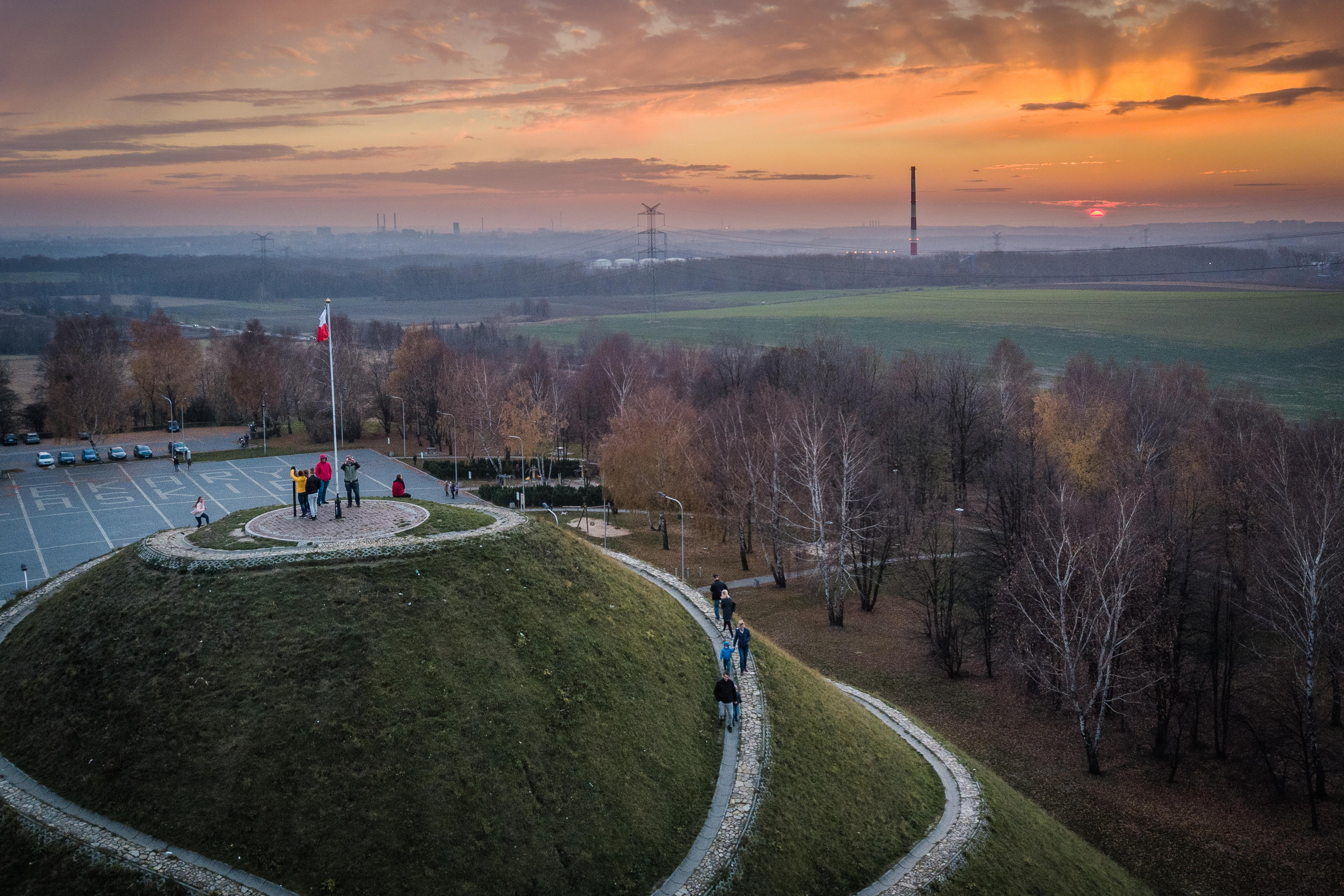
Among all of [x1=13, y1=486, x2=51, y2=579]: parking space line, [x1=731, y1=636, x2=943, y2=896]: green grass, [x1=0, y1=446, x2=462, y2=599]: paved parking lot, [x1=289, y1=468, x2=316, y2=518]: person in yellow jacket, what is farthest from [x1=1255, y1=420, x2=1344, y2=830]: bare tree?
[x1=13, y1=486, x2=51, y2=579]: parking space line

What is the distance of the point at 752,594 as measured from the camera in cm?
5881

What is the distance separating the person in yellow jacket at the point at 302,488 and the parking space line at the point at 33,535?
21271 mm

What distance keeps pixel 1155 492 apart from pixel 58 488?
8354cm

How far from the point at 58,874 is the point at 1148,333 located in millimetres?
158048

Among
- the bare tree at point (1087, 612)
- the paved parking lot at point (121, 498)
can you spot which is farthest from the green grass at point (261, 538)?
the paved parking lot at point (121, 498)

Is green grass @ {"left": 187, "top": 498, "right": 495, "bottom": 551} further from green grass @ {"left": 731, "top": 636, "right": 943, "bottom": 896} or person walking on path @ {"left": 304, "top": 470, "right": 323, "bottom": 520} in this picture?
green grass @ {"left": 731, "top": 636, "right": 943, "bottom": 896}

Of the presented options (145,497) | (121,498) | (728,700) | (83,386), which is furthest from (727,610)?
(83,386)

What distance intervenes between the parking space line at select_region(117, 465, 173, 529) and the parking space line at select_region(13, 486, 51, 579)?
23.2 ft

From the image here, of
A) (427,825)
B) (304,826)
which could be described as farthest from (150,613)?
(427,825)

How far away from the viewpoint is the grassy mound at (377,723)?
894 inches

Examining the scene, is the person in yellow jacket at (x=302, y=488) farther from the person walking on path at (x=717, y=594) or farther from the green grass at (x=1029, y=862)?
the green grass at (x=1029, y=862)

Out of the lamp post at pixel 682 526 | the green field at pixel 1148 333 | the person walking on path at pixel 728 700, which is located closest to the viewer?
the person walking on path at pixel 728 700

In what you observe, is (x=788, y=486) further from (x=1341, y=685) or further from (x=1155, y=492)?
(x=1341, y=685)

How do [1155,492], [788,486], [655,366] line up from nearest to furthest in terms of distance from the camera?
[1155,492]
[788,486]
[655,366]
